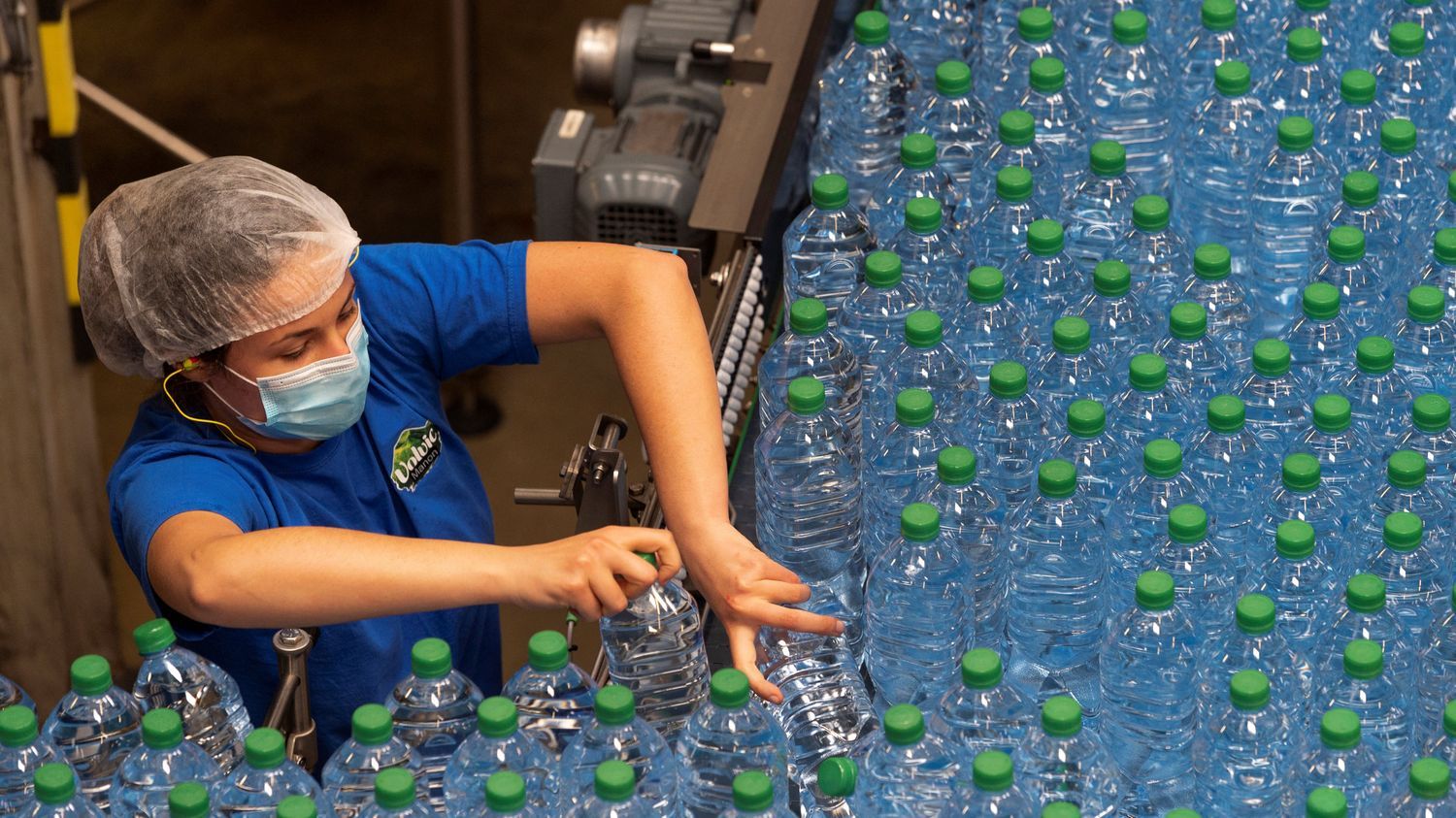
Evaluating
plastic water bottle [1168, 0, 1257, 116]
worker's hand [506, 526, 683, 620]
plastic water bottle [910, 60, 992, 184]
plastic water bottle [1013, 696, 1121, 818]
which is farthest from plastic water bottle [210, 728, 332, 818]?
plastic water bottle [1168, 0, 1257, 116]

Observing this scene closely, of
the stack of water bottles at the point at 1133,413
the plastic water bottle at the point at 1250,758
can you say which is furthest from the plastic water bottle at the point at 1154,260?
the plastic water bottle at the point at 1250,758

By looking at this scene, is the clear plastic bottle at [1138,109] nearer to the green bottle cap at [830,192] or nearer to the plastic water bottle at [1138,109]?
the plastic water bottle at [1138,109]

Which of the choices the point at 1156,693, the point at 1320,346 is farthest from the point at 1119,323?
the point at 1156,693

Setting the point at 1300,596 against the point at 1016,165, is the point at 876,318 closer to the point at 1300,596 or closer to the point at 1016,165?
the point at 1016,165

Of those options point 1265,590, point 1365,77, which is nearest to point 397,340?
point 1265,590

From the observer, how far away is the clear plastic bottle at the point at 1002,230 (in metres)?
2.55

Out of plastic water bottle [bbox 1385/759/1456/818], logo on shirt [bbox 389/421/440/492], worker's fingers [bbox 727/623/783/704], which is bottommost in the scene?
logo on shirt [bbox 389/421/440/492]

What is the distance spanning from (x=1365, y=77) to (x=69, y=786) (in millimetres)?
1835

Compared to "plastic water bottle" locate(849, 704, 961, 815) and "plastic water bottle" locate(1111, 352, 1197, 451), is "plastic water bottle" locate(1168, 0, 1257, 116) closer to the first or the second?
"plastic water bottle" locate(1111, 352, 1197, 451)

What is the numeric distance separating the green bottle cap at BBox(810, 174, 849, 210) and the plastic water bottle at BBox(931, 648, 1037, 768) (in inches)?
33.7

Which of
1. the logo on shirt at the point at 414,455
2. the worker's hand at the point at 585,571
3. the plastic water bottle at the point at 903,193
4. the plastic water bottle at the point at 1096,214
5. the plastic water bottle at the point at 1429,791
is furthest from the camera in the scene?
the plastic water bottle at the point at 903,193

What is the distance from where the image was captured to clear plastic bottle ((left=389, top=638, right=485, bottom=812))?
6.56 feet

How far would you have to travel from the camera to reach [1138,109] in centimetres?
277

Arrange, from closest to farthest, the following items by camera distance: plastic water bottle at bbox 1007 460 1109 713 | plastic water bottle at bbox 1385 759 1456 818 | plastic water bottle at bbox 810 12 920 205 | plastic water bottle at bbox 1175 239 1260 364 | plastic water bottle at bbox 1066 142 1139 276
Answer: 1. plastic water bottle at bbox 1385 759 1456 818
2. plastic water bottle at bbox 1007 460 1109 713
3. plastic water bottle at bbox 1175 239 1260 364
4. plastic water bottle at bbox 1066 142 1139 276
5. plastic water bottle at bbox 810 12 920 205
